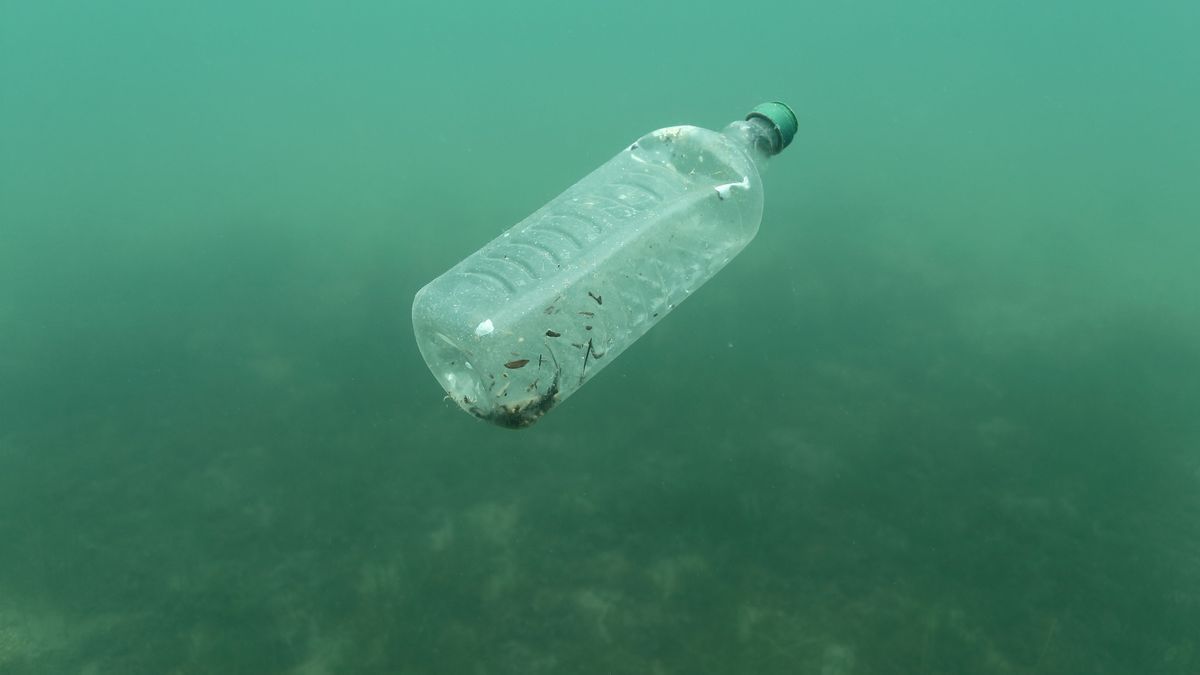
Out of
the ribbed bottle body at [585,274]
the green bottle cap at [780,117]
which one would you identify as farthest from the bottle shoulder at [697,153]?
the green bottle cap at [780,117]

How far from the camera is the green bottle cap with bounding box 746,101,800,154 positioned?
3.49 metres

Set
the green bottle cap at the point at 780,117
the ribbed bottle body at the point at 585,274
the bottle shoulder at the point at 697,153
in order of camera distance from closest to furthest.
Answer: the ribbed bottle body at the point at 585,274 < the green bottle cap at the point at 780,117 < the bottle shoulder at the point at 697,153

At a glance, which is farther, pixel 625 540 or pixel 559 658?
pixel 625 540

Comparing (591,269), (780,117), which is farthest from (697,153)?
(591,269)

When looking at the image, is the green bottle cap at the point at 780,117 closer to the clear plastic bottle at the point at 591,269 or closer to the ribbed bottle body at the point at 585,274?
the clear plastic bottle at the point at 591,269

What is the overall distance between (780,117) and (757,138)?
132mm

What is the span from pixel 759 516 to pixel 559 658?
1.36 m

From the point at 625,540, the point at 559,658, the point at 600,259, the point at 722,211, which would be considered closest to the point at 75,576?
the point at 559,658

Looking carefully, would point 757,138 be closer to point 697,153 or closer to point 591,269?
point 697,153

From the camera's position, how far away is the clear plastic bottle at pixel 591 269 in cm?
296

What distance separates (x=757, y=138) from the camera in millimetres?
3561

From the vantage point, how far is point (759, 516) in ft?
15.0

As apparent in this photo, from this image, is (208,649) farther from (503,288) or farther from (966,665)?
(966,665)

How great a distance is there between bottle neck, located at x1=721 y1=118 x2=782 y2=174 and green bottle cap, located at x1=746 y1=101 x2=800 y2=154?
18 mm
